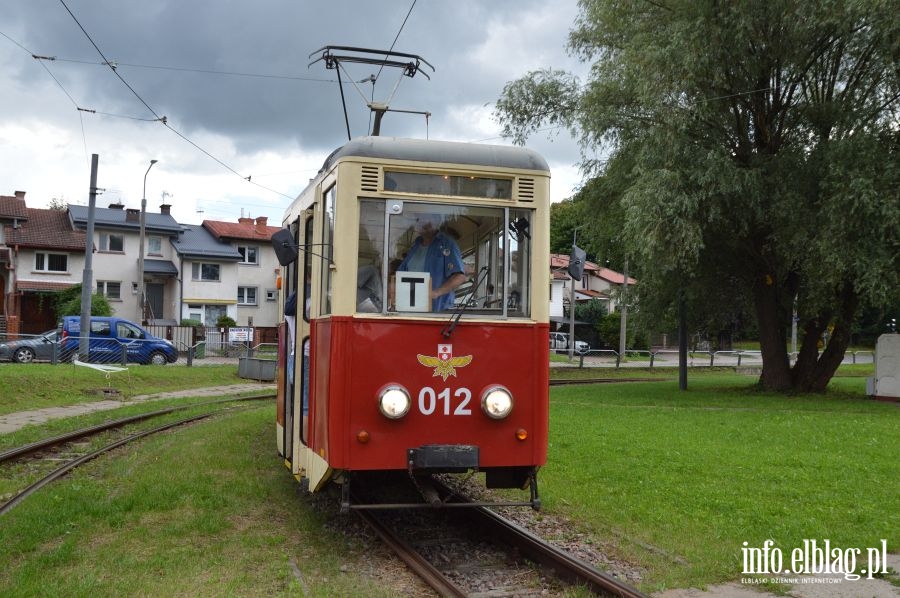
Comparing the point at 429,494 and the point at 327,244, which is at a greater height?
the point at 327,244

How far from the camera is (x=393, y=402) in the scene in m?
6.48

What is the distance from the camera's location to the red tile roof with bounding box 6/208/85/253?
48.4 m

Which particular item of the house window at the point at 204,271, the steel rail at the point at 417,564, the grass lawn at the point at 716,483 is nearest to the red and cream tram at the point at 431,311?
the steel rail at the point at 417,564

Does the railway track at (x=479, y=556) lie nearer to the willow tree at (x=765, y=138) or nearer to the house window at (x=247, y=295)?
the willow tree at (x=765, y=138)

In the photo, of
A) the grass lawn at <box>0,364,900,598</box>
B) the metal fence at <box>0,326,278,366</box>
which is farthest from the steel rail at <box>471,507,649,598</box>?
the metal fence at <box>0,326,278,366</box>

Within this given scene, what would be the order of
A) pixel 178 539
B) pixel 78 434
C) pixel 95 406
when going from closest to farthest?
pixel 178 539, pixel 78 434, pixel 95 406

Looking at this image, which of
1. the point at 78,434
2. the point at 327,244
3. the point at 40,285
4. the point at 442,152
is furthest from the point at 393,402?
the point at 40,285

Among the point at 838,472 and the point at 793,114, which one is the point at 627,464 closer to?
the point at 838,472

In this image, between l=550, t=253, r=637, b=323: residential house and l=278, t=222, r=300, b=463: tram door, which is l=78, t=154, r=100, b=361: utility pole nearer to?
l=278, t=222, r=300, b=463: tram door

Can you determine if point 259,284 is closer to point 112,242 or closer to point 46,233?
point 112,242

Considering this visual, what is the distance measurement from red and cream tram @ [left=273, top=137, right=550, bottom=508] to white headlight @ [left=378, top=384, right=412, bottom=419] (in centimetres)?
1

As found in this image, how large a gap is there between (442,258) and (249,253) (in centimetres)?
5153

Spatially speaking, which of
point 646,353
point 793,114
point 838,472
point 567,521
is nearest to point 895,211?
point 793,114

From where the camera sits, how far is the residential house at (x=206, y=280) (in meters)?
51.9
